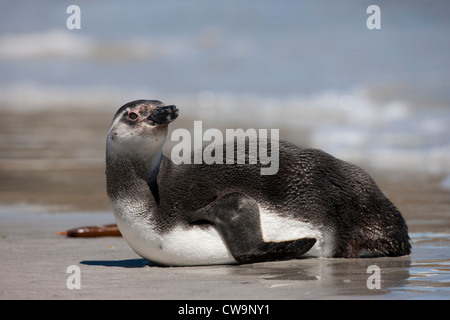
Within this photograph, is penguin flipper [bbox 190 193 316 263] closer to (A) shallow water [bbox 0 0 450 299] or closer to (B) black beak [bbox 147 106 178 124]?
(A) shallow water [bbox 0 0 450 299]

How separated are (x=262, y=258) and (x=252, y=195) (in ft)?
1.79

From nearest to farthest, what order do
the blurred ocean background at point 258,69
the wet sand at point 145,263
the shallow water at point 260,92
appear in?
the wet sand at point 145,263
the shallow water at point 260,92
the blurred ocean background at point 258,69

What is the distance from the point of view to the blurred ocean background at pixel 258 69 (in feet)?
65.4

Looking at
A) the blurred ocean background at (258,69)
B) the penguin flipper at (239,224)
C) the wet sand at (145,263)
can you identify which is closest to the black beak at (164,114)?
the penguin flipper at (239,224)

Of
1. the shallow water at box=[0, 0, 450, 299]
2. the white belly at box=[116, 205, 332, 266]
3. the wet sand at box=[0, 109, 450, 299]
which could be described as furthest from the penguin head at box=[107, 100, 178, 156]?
the shallow water at box=[0, 0, 450, 299]

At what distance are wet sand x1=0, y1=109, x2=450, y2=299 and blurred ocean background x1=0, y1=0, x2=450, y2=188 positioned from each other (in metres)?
2.26

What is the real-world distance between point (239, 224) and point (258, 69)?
28.6 meters

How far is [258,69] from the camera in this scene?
35438 mm

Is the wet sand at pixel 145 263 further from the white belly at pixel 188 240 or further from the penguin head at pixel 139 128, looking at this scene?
the penguin head at pixel 139 128

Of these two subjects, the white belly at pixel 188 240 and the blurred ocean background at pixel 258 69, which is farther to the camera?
the blurred ocean background at pixel 258 69

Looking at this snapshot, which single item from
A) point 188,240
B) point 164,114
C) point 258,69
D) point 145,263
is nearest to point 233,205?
point 188,240

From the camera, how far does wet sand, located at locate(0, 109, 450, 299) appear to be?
20.6 feet

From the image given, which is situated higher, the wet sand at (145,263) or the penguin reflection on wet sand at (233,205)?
the penguin reflection on wet sand at (233,205)

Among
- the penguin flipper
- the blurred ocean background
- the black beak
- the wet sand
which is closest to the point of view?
the wet sand
